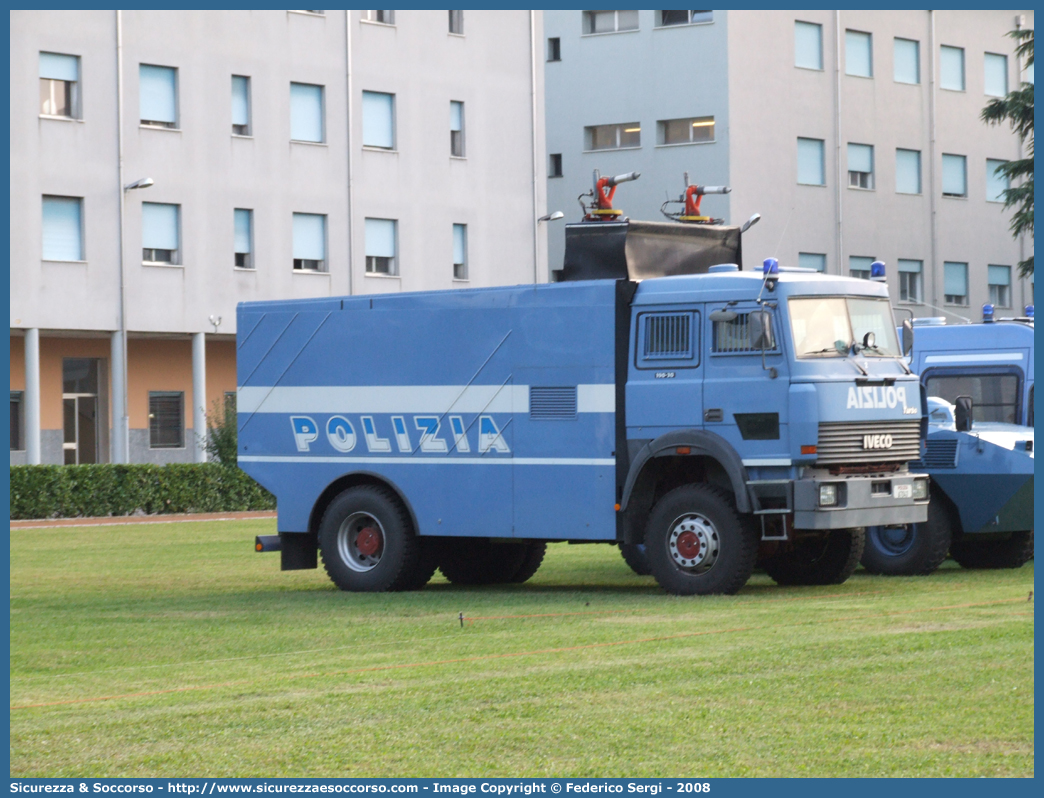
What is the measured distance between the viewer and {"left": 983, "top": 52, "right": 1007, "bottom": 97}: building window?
195 feet

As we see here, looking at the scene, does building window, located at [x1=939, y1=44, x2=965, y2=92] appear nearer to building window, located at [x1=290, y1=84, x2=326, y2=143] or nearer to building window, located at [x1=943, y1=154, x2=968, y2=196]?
building window, located at [x1=943, y1=154, x2=968, y2=196]

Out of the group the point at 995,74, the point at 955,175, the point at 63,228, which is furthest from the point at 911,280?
the point at 63,228

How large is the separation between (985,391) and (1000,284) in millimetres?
41181

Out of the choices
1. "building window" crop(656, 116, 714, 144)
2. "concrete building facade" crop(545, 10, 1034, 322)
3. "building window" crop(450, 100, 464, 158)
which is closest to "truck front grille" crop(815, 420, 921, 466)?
"building window" crop(450, 100, 464, 158)

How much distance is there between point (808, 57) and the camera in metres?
54.9

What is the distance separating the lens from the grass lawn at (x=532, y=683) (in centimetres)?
787

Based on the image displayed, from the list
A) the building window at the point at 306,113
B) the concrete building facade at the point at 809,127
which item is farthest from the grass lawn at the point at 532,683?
the concrete building facade at the point at 809,127

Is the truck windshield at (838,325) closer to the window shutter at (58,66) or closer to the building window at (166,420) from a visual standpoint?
A: the window shutter at (58,66)

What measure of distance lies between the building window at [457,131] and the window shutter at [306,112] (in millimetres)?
4085

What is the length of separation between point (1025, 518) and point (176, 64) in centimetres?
2812

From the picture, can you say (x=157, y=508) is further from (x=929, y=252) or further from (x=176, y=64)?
(x=929, y=252)

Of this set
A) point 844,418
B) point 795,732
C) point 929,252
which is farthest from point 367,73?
point 795,732

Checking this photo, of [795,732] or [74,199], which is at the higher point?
[74,199]

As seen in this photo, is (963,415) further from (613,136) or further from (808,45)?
(613,136)
